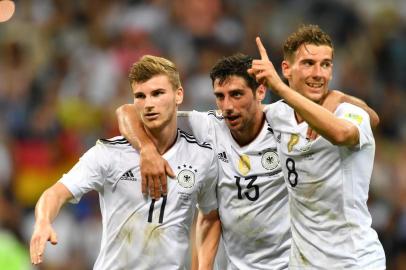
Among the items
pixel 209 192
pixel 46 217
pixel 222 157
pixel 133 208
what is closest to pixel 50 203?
pixel 46 217

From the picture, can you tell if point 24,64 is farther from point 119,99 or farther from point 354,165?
point 354,165

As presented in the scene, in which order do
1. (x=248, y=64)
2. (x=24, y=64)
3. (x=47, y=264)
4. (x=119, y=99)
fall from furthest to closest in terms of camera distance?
(x=24, y=64), (x=119, y=99), (x=47, y=264), (x=248, y=64)

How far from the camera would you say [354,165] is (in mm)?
4734

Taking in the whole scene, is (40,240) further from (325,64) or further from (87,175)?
(325,64)

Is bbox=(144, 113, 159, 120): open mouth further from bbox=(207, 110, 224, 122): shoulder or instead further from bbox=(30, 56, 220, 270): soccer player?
bbox=(207, 110, 224, 122): shoulder

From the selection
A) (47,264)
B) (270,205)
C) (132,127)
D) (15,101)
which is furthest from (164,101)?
(15,101)

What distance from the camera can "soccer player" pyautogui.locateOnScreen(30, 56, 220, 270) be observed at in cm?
504

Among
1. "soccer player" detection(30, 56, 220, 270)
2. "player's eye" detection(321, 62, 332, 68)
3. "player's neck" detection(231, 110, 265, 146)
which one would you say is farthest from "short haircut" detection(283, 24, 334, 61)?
"soccer player" detection(30, 56, 220, 270)

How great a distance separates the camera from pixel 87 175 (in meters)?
5.03

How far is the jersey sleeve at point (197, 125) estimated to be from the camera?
5.52m

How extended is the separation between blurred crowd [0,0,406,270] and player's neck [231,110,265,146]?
3587 millimetres

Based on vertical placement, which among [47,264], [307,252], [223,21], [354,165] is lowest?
[47,264]

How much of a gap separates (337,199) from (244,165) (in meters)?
0.80

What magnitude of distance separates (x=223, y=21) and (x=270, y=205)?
5.20 m
